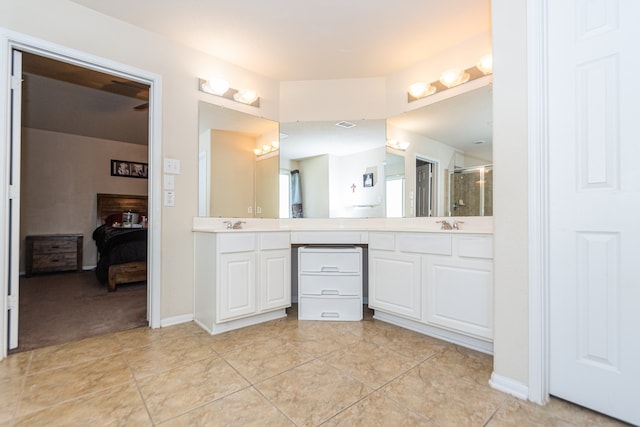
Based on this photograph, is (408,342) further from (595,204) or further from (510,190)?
(595,204)

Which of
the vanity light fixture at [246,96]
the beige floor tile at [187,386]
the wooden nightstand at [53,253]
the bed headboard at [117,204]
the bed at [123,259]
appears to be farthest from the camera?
the bed headboard at [117,204]

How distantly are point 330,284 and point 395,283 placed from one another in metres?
0.56

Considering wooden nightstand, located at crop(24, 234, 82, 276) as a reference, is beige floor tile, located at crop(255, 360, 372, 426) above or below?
below

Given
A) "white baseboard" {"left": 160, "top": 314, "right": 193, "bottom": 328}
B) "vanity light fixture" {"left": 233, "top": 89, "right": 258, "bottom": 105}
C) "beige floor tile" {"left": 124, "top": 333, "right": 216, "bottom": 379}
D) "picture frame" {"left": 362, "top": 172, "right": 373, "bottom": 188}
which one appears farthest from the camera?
"picture frame" {"left": 362, "top": 172, "right": 373, "bottom": 188}

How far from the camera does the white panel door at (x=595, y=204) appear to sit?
1259mm

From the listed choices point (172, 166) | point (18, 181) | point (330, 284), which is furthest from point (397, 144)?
point (18, 181)

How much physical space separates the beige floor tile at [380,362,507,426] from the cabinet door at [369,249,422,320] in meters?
0.61

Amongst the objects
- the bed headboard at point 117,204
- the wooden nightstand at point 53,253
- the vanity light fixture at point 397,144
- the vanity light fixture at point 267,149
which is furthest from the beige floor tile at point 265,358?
the wooden nightstand at point 53,253

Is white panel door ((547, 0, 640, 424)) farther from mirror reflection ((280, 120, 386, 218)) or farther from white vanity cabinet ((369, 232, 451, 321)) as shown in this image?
mirror reflection ((280, 120, 386, 218))

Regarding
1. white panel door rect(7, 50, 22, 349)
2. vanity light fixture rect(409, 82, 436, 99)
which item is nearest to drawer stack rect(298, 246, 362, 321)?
vanity light fixture rect(409, 82, 436, 99)

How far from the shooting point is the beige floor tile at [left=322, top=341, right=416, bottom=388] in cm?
166

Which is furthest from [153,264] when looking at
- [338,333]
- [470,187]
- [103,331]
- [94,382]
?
[470,187]

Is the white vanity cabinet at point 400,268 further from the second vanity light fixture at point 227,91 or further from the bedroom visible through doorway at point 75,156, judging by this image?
the bedroom visible through doorway at point 75,156

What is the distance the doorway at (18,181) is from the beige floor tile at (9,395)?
0.40 metres
